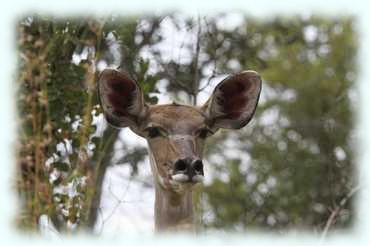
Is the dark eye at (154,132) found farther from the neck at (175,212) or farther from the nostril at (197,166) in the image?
the nostril at (197,166)

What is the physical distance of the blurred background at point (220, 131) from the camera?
30.7 ft

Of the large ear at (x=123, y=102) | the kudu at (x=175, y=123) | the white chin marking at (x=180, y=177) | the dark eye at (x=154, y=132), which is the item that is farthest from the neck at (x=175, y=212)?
the large ear at (x=123, y=102)

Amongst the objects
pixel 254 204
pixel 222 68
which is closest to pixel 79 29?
pixel 222 68

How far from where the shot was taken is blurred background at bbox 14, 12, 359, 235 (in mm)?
9344

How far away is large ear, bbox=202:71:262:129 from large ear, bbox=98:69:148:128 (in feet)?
1.67

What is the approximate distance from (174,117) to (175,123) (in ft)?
0.23

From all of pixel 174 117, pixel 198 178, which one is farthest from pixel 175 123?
pixel 198 178

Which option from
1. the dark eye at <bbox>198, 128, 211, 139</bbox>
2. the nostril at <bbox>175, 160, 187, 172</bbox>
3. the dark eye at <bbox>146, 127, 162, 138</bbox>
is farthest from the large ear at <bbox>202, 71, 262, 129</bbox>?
the nostril at <bbox>175, 160, 187, 172</bbox>

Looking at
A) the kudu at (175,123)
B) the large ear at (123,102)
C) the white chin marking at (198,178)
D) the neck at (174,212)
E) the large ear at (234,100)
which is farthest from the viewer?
the large ear at (234,100)

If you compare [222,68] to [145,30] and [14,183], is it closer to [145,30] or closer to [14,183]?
→ [145,30]

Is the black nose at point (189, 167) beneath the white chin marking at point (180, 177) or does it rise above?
above

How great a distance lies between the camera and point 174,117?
8.59m

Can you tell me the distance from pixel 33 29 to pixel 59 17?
28 cm

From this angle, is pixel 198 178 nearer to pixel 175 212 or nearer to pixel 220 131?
pixel 175 212
